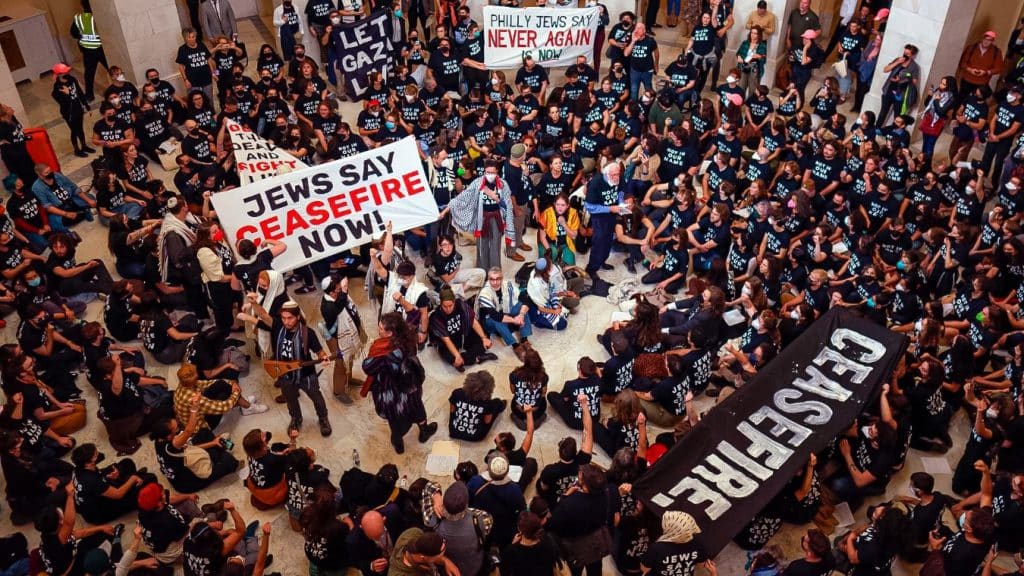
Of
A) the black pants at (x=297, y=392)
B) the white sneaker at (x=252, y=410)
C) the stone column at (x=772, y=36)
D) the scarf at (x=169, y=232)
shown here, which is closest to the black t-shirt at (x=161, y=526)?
the black pants at (x=297, y=392)

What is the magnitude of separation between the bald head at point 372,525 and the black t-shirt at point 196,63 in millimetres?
11392

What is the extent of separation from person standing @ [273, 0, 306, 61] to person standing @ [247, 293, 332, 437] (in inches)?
366

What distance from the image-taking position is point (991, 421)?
8961mm

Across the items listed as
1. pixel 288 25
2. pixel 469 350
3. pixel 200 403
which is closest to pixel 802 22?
pixel 288 25

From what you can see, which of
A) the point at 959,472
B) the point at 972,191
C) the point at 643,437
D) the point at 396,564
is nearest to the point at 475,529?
the point at 396,564

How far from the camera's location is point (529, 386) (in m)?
9.45

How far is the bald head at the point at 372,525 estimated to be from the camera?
291 inches

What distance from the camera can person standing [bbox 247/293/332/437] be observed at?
9.30 metres

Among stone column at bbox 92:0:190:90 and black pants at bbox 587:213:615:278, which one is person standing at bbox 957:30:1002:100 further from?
stone column at bbox 92:0:190:90

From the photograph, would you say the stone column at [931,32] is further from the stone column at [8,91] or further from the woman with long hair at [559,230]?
the stone column at [8,91]

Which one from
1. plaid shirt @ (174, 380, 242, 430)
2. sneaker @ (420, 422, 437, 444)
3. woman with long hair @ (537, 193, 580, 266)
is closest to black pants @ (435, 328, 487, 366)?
sneaker @ (420, 422, 437, 444)

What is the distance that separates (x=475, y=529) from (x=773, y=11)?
12857 millimetres

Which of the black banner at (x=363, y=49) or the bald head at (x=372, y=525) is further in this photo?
the black banner at (x=363, y=49)

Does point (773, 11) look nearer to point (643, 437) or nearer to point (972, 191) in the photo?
point (972, 191)
